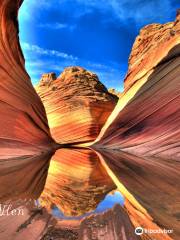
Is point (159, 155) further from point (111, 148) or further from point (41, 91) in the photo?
point (41, 91)

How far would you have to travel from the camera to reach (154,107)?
880cm

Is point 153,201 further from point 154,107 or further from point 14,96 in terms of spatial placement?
point 14,96

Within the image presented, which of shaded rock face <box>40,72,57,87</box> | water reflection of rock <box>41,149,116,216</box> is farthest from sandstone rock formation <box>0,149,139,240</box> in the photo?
shaded rock face <box>40,72,57,87</box>

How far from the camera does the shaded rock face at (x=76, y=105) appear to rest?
53.9 feet

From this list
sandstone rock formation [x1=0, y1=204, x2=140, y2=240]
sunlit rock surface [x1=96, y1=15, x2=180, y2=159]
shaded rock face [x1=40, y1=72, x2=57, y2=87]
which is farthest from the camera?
shaded rock face [x1=40, y1=72, x2=57, y2=87]

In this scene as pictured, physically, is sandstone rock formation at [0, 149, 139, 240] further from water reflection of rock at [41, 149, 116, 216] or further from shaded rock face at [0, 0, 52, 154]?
shaded rock face at [0, 0, 52, 154]

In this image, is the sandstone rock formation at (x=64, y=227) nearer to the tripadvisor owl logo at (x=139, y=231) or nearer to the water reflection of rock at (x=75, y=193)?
the tripadvisor owl logo at (x=139, y=231)

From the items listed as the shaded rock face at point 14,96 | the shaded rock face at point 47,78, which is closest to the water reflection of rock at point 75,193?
the shaded rock face at point 14,96

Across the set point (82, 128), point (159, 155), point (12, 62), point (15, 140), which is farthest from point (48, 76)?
point (159, 155)

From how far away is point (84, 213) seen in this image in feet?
7.12

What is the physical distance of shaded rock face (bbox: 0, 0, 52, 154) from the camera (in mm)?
8383

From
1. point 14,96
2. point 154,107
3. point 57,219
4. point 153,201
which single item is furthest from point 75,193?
point 14,96

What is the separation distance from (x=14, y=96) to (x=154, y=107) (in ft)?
13.3

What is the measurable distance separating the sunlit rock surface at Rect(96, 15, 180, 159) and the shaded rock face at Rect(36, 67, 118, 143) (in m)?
4.14
